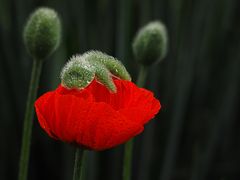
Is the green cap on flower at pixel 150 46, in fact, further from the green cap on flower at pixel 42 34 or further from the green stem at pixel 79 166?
the green stem at pixel 79 166

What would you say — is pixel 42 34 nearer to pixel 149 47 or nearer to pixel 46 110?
pixel 149 47

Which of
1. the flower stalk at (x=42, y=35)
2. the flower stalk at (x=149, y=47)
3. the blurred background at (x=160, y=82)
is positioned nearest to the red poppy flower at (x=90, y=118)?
the flower stalk at (x=42, y=35)

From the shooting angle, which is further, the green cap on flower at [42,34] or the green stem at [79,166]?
the green cap on flower at [42,34]

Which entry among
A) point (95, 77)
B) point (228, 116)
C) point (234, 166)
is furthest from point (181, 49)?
point (95, 77)

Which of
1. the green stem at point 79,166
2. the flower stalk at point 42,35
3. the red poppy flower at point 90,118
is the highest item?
the flower stalk at point 42,35

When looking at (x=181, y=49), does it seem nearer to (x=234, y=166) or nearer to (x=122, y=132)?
(x=234, y=166)

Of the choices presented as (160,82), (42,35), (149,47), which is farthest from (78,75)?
(160,82)
